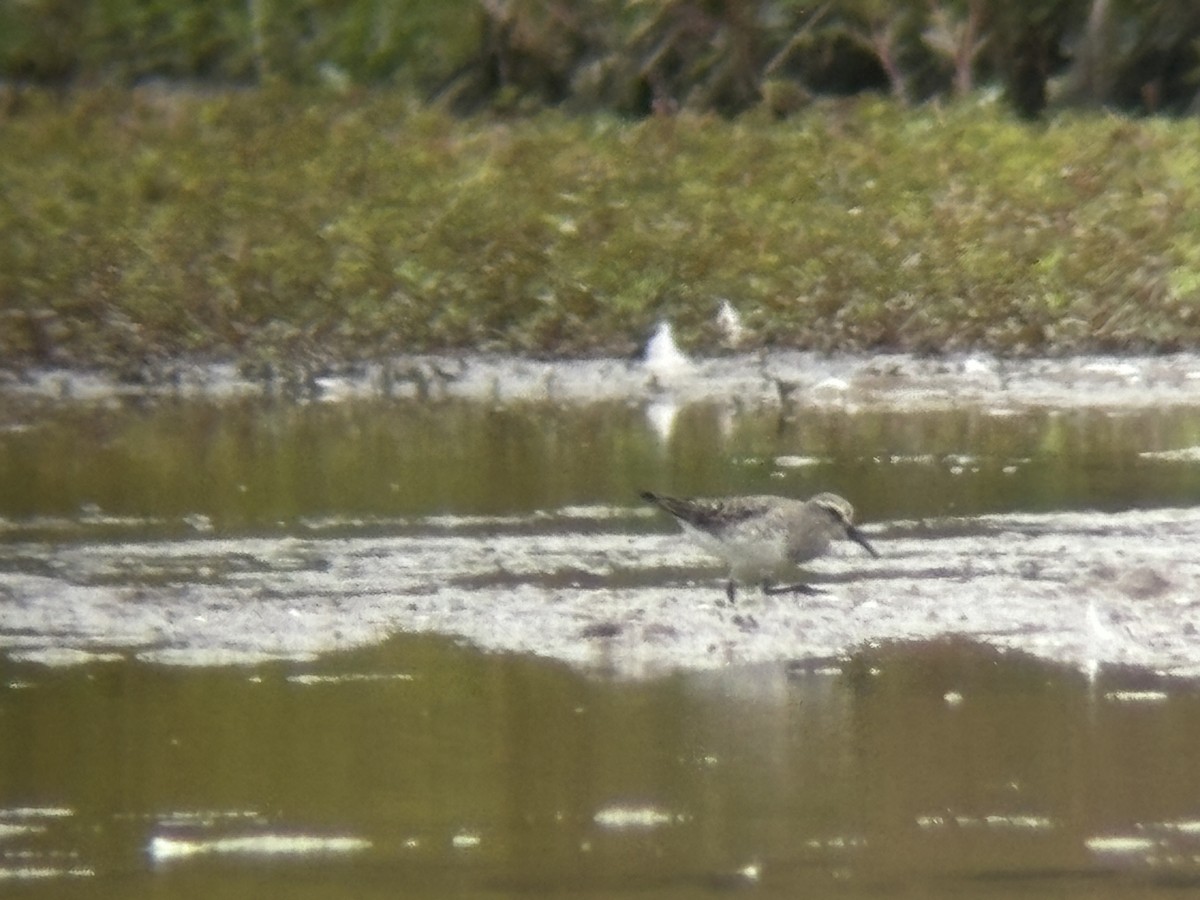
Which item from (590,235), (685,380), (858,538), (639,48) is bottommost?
(858,538)

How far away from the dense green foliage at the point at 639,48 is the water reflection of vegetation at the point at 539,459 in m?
7.99

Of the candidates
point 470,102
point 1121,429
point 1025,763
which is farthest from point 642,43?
point 1025,763

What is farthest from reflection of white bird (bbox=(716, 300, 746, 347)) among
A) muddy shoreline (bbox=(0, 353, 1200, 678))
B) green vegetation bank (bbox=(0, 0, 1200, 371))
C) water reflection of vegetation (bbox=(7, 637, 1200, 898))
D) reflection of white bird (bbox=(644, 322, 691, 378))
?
water reflection of vegetation (bbox=(7, 637, 1200, 898))

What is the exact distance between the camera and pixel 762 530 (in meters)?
8.57

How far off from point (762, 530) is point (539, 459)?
13.3 feet

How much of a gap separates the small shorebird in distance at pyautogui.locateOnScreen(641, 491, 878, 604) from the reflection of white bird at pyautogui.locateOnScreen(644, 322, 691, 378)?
7.04 meters

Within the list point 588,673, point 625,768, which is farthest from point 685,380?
point 625,768

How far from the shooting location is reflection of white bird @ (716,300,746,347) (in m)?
16.6

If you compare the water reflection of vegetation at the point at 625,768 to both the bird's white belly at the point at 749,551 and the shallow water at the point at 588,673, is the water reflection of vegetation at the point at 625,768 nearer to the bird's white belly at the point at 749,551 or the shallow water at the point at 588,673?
the shallow water at the point at 588,673

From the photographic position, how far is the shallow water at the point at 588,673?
5.73 m

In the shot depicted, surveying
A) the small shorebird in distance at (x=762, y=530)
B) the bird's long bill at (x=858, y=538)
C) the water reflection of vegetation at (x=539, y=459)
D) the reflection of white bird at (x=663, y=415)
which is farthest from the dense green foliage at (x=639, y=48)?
the small shorebird in distance at (x=762, y=530)

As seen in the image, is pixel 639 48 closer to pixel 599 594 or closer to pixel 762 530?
pixel 599 594

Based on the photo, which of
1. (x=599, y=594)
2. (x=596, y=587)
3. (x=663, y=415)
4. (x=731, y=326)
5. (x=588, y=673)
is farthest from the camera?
(x=731, y=326)

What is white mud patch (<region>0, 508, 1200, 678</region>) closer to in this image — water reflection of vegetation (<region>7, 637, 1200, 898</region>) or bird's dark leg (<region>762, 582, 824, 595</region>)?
bird's dark leg (<region>762, 582, 824, 595</region>)
